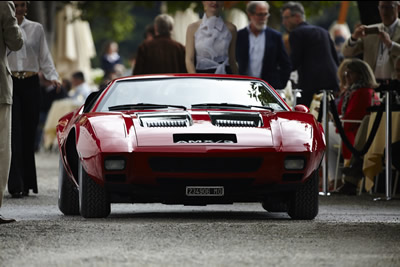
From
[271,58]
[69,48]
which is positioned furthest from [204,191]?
[69,48]

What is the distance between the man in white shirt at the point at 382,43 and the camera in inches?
584

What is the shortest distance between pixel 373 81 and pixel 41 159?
11525mm

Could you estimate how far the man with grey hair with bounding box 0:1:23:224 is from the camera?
988 centimetres

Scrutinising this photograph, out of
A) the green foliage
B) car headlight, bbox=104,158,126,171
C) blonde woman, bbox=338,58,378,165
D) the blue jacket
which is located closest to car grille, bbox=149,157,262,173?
car headlight, bbox=104,158,126,171

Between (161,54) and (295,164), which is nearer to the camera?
(295,164)

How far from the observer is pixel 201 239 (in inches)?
324

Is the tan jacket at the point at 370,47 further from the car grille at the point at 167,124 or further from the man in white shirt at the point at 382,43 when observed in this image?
the car grille at the point at 167,124

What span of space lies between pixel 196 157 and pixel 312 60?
6.77 meters

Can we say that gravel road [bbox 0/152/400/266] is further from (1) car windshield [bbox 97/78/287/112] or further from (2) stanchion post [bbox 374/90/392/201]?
(2) stanchion post [bbox 374/90/392/201]

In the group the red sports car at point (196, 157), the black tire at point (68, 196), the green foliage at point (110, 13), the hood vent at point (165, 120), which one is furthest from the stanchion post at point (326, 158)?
the green foliage at point (110, 13)

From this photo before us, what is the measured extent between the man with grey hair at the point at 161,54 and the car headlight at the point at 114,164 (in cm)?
→ 656

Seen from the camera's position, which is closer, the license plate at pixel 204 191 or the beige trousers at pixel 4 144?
the license plate at pixel 204 191

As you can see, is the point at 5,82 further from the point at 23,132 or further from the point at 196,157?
the point at 23,132

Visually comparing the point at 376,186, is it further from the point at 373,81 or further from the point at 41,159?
the point at 41,159
